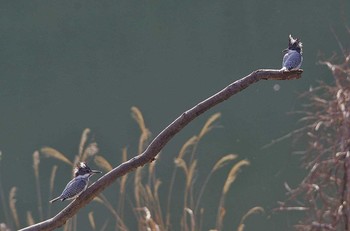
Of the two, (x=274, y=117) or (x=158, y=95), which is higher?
(x=158, y=95)

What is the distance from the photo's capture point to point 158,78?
4.77 metres

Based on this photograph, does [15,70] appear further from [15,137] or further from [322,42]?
[322,42]

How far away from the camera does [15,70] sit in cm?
477

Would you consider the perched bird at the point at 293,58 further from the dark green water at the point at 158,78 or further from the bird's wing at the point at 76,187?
the dark green water at the point at 158,78

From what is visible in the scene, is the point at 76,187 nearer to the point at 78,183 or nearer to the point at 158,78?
the point at 78,183

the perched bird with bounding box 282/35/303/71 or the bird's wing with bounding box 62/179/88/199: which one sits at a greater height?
the perched bird with bounding box 282/35/303/71

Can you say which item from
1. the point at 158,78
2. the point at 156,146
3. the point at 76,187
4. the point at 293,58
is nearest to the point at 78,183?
the point at 76,187

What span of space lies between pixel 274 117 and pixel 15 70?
1313 mm

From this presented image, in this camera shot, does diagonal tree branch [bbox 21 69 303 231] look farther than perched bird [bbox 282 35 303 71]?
No

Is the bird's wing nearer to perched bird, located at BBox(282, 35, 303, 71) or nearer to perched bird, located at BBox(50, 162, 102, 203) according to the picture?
perched bird, located at BBox(50, 162, 102, 203)

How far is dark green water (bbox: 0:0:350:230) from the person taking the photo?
4.74 metres

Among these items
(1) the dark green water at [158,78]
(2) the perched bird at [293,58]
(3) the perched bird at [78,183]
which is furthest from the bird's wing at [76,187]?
(1) the dark green water at [158,78]

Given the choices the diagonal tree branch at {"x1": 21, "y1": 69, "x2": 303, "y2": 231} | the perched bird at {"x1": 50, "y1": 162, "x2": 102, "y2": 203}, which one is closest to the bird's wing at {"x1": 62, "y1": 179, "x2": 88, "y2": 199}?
the perched bird at {"x1": 50, "y1": 162, "x2": 102, "y2": 203}

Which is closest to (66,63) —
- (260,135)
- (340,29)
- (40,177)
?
(40,177)
